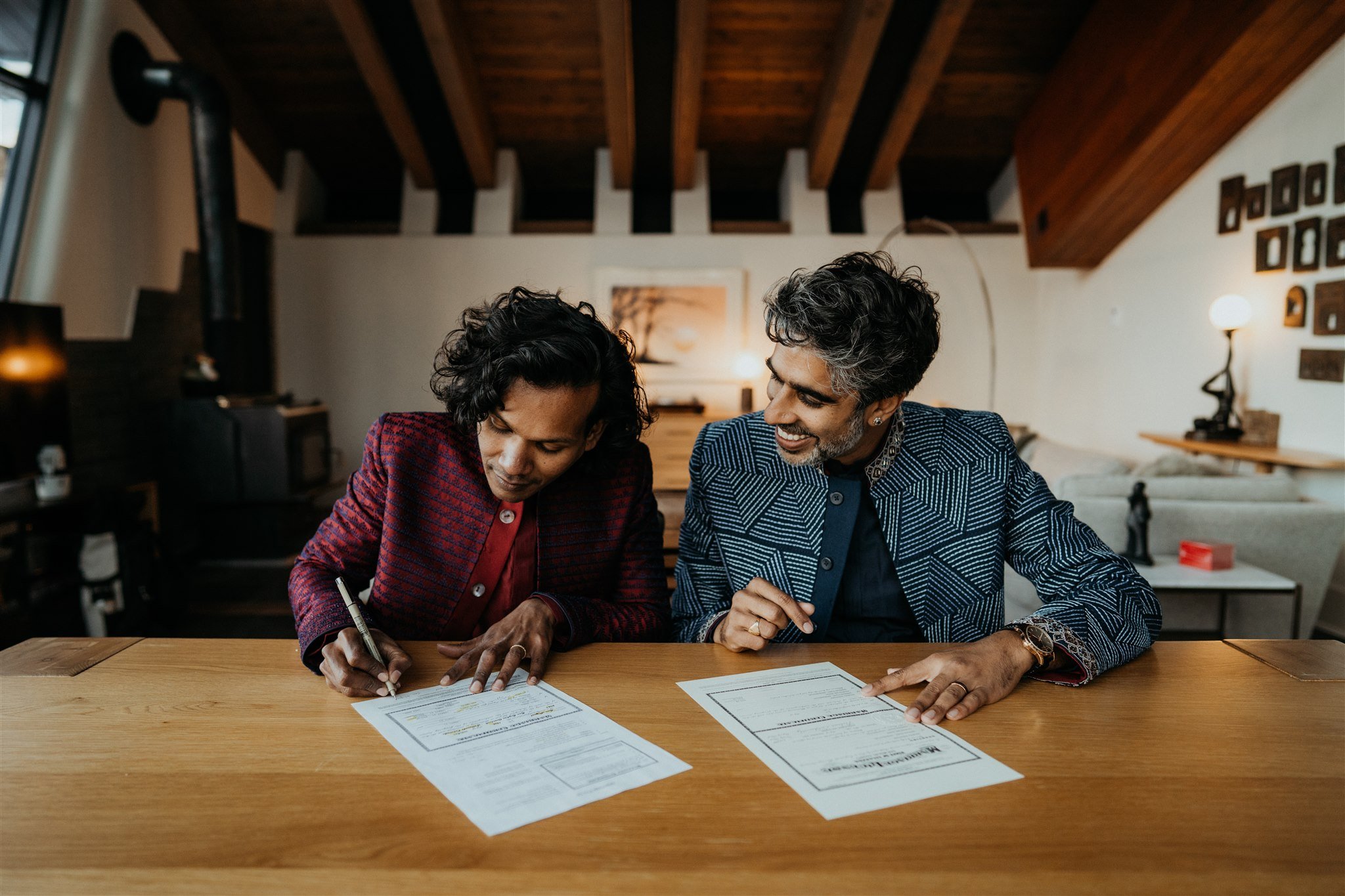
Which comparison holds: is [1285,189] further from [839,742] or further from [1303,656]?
[839,742]

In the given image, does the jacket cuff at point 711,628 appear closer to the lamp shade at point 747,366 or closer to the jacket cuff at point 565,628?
the jacket cuff at point 565,628

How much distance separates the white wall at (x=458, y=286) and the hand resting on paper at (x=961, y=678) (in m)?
5.85

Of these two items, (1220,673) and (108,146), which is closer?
(1220,673)

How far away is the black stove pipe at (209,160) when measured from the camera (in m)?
5.07

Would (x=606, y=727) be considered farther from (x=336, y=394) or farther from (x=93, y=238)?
(x=336, y=394)

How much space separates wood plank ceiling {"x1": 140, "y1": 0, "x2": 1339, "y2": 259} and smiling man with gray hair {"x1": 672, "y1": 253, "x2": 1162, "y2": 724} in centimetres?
401

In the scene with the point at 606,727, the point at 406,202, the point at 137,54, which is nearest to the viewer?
the point at 606,727

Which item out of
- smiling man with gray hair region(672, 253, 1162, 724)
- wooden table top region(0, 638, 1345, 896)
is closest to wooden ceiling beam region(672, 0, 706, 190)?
smiling man with gray hair region(672, 253, 1162, 724)

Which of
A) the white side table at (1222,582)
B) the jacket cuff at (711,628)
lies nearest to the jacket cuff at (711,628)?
the jacket cuff at (711,628)

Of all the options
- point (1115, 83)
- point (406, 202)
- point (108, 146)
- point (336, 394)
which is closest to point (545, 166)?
point (406, 202)

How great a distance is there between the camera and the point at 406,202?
22.5 feet

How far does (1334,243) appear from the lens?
379 centimetres

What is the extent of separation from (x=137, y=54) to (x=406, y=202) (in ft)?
6.96

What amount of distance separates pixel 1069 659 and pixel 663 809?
0.70 m
